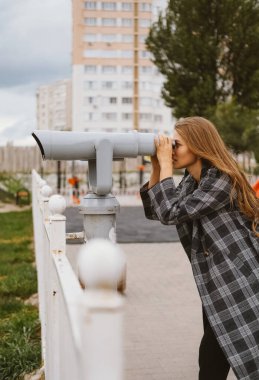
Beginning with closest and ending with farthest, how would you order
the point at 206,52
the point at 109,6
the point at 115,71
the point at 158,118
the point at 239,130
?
the point at 239,130 < the point at 206,52 < the point at 109,6 < the point at 115,71 < the point at 158,118

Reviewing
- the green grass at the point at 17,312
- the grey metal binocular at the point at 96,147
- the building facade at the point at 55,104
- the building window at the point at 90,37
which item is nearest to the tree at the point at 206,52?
the green grass at the point at 17,312

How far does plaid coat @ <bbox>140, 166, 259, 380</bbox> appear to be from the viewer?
2.44 meters

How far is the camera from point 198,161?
2.66 meters

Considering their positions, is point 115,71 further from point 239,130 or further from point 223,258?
point 223,258

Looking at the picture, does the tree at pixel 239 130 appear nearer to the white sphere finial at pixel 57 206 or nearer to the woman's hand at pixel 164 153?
the white sphere finial at pixel 57 206

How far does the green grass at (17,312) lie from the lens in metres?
3.90

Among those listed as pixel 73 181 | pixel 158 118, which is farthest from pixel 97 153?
pixel 158 118

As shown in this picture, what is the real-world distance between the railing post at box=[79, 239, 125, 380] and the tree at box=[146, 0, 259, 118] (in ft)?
85.7

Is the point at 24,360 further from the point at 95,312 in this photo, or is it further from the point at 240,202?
the point at 95,312

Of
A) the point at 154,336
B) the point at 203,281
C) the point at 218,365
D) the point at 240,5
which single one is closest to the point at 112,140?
the point at 203,281

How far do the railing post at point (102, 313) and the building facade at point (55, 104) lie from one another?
324 ft

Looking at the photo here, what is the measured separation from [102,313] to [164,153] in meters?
1.53

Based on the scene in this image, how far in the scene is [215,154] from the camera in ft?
8.58

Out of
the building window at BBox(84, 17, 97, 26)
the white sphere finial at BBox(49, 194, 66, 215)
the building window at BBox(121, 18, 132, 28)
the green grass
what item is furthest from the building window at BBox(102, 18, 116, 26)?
the white sphere finial at BBox(49, 194, 66, 215)
